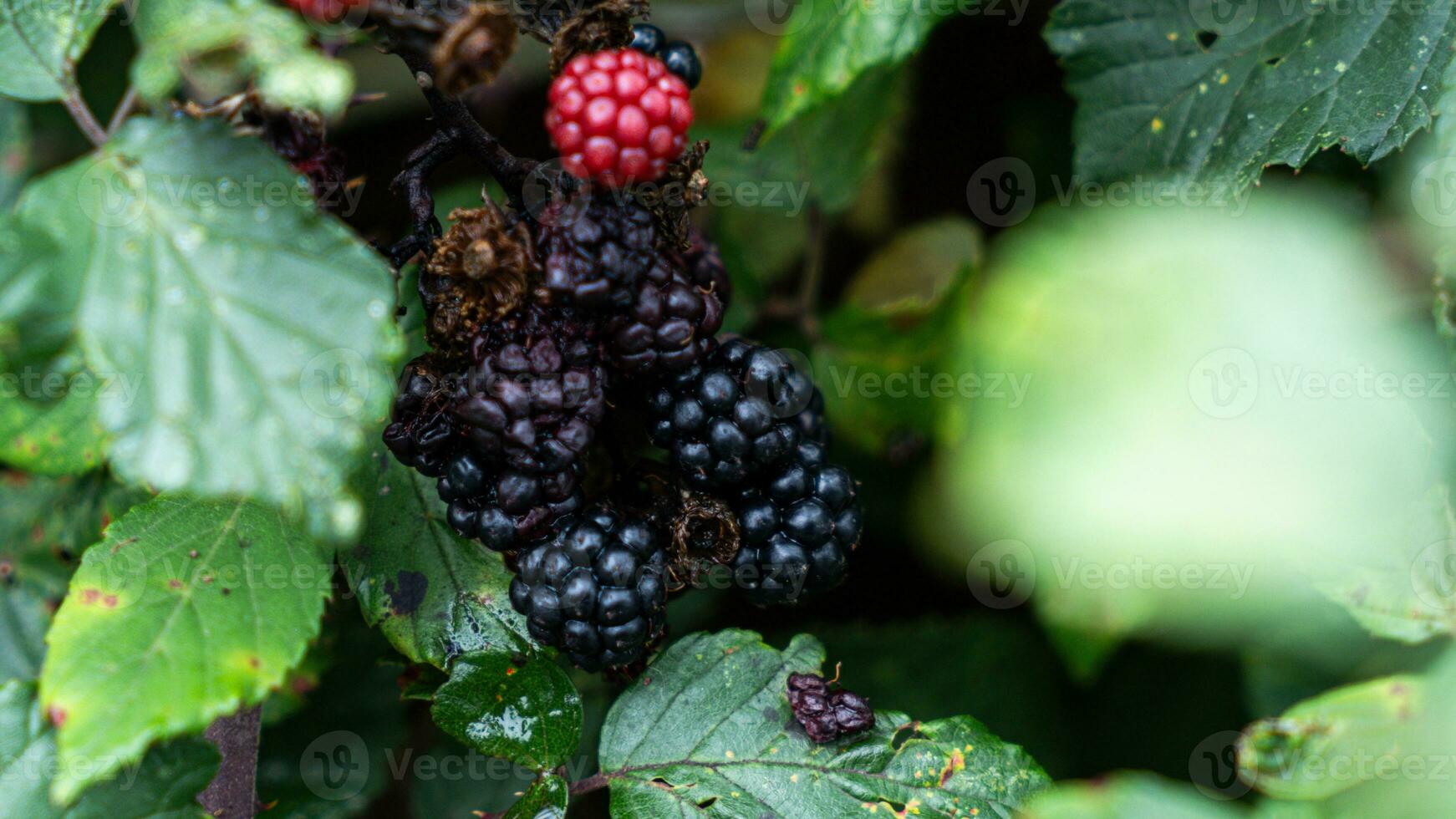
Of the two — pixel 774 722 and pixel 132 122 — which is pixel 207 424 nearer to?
pixel 132 122

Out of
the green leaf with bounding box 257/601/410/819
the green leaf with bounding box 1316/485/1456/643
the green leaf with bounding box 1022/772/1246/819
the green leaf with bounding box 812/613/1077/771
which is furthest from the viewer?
the green leaf with bounding box 812/613/1077/771

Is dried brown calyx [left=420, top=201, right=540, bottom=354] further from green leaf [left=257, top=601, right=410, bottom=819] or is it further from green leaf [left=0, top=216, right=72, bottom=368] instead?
green leaf [left=257, top=601, right=410, bottom=819]

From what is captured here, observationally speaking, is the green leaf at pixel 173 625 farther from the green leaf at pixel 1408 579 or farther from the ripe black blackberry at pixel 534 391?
the green leaf at pixel 1408 579

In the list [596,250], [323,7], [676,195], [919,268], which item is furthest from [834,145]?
[323,7]

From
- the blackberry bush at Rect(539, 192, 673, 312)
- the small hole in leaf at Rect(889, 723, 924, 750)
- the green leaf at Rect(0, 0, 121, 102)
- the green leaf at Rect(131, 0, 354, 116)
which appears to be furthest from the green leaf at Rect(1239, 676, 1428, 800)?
the green leaf at Rect(0, 0, 121, 102)

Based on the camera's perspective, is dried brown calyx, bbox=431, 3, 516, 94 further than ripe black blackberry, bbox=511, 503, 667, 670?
No

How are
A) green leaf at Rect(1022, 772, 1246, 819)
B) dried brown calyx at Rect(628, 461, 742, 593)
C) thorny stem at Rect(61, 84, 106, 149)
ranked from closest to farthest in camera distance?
green leaf at Rect(1022, 772, 1246, 819)
thorny stem at Rect(61, 84, 106, 149)
dried brown calyx at Rect(628, 461, 742, 593)
